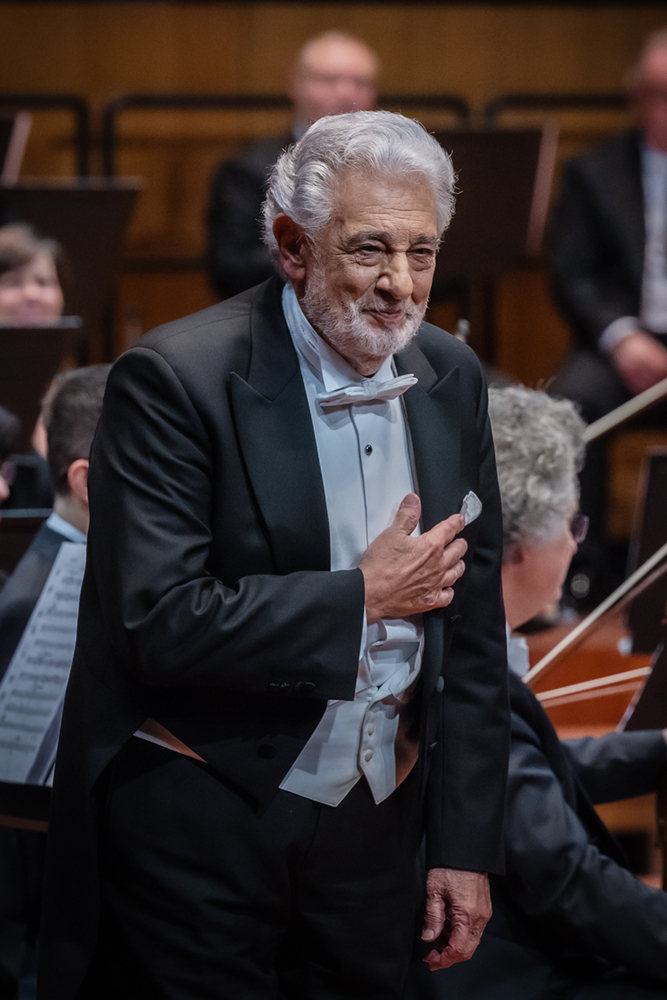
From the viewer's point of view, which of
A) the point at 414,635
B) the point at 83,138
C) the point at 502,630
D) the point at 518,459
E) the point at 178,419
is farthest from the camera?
the point at 83,138

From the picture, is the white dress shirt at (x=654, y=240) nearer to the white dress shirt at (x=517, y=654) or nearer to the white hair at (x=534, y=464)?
the white hair at (x=534, y=464)

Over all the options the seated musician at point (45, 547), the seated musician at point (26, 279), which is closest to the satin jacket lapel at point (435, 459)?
the seated musician at point (45, 547)

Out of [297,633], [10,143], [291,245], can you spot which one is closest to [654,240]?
[10,143]

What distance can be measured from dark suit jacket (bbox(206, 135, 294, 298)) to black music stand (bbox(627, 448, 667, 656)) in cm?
196

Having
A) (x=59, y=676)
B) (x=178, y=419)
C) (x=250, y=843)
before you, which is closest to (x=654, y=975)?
(x=250, y=843)

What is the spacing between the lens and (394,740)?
1.41 meters

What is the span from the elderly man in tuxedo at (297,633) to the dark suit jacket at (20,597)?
1.39ft

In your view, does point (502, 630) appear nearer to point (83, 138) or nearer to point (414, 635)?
point (414, 635)

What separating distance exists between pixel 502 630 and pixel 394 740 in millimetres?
189

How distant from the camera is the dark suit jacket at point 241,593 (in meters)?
1.22

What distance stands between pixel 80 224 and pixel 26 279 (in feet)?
1.41

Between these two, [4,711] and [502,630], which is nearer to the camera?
[502,630]

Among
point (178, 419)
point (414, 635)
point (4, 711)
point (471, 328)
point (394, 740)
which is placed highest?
point (178, 419)

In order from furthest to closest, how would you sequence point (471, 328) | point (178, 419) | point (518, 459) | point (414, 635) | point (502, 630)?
point (471, 328) → point (518, 459) → point (502, 630) → point (414, 635) → point (178, 419)
